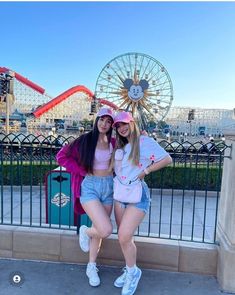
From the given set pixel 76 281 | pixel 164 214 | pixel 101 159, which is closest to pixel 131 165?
pixel 101 159

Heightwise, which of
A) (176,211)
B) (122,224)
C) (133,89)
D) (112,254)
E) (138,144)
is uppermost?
(133,89)

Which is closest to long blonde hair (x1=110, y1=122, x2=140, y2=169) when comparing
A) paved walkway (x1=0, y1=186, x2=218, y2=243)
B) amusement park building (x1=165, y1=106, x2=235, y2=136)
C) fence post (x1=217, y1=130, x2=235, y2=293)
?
fence post (x1=217, y1=130, x2=235, y2=293)

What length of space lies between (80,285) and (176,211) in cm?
399

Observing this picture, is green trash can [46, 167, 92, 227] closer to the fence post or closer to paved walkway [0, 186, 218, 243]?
paved walkway [0, 186, 218, 243]

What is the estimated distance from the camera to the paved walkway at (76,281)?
285 centimetres

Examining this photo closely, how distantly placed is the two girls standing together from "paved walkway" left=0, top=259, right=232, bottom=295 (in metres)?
0.17

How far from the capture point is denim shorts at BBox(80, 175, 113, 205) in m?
2.79

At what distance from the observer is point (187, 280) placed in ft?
10.1

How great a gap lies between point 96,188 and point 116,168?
0.95ft

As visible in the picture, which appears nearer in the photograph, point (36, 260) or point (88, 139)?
point (88, 139)

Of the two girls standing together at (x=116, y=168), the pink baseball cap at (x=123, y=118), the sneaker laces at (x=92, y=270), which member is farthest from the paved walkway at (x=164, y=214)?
the pink baseball cap at (x=123, y=118)

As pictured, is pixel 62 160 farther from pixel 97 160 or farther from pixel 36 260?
pixel 36 260

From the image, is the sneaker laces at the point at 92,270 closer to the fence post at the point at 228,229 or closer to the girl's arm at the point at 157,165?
the girl's arm at the point at 157,165

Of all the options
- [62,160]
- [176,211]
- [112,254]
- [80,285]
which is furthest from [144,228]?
[62,160]
